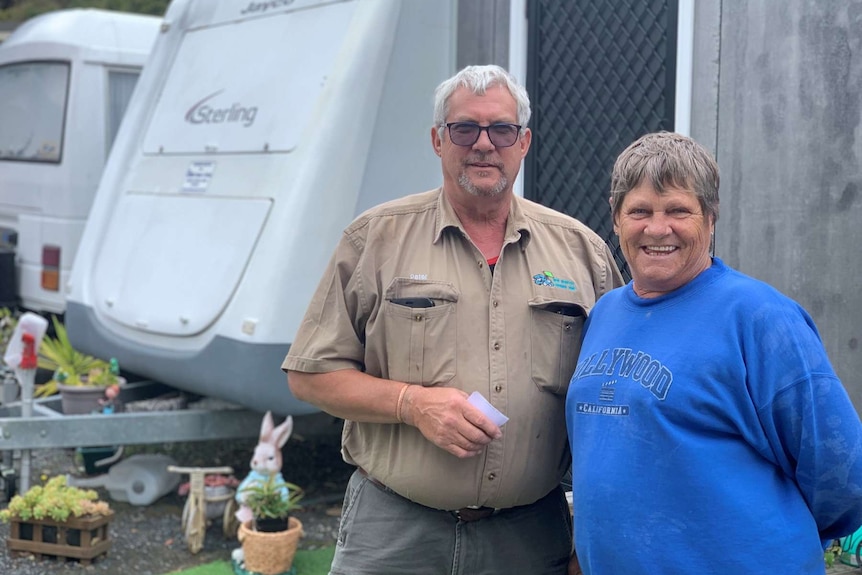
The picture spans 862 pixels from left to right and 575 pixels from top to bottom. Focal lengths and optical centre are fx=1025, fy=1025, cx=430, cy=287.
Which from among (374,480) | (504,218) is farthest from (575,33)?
(374,480)

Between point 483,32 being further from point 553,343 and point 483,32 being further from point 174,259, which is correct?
point 553,343

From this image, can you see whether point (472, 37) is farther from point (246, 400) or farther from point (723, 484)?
point (723, 484)

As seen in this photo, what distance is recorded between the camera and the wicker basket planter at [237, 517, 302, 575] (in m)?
4.43

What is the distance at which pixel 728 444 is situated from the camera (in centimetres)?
188

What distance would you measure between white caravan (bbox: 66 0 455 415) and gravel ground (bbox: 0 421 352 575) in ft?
2.49

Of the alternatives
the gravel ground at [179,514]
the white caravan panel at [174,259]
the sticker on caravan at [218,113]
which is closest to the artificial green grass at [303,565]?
the gravel ground at [179,514]

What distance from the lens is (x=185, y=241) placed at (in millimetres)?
5090

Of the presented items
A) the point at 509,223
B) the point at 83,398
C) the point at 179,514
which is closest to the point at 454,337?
the point at 509,223

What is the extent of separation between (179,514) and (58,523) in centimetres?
84

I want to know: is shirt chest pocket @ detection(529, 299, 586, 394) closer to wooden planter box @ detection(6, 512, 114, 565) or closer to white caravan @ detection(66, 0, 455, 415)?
white caravan @ detection(66, 0, 455, 415)

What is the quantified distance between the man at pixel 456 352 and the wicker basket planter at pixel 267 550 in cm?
205

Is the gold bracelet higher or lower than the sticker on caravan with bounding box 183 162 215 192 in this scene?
lower

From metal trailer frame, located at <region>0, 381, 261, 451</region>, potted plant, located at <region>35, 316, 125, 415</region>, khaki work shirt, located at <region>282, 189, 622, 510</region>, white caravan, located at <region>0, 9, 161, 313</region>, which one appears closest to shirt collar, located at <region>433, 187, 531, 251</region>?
khaki work shirt, located at <region>282, 189, 622, 510</region>

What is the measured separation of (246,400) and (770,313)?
3.16 m
